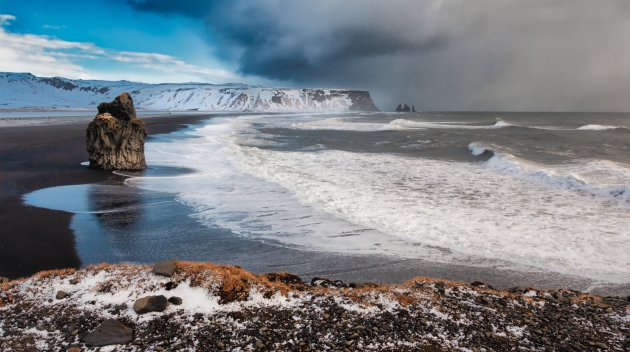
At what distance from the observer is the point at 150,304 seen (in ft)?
17.2

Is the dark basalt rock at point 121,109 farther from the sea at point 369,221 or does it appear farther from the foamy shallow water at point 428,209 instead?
the foamy shallow water at point 428,209

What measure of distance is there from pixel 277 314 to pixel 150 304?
168 cm

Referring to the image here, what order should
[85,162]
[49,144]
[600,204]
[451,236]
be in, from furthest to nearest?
[49,144], [85,162], [600,204], [451,236]

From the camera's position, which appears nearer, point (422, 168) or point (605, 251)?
point (605, 251)

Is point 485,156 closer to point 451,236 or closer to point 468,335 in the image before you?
point 451,236

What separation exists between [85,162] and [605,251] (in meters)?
20.9

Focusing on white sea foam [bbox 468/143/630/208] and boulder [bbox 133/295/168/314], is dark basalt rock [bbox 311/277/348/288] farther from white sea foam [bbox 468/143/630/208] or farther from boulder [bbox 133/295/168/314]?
white sea foam [bbox 468/143/630/208]

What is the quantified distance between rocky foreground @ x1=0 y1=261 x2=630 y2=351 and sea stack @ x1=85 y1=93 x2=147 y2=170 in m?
12.6

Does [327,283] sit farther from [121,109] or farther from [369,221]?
[121,109]

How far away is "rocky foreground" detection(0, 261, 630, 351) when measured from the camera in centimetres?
466

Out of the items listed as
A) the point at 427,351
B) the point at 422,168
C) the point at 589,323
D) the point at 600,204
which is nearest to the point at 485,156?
the point at 422,168

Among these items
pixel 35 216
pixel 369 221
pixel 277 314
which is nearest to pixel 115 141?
pixel 35 216

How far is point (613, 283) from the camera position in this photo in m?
7.01

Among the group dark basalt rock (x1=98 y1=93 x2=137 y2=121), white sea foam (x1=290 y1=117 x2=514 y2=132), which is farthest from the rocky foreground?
white sea foam (x1=290 y1=117 x2=514 y2=132)
